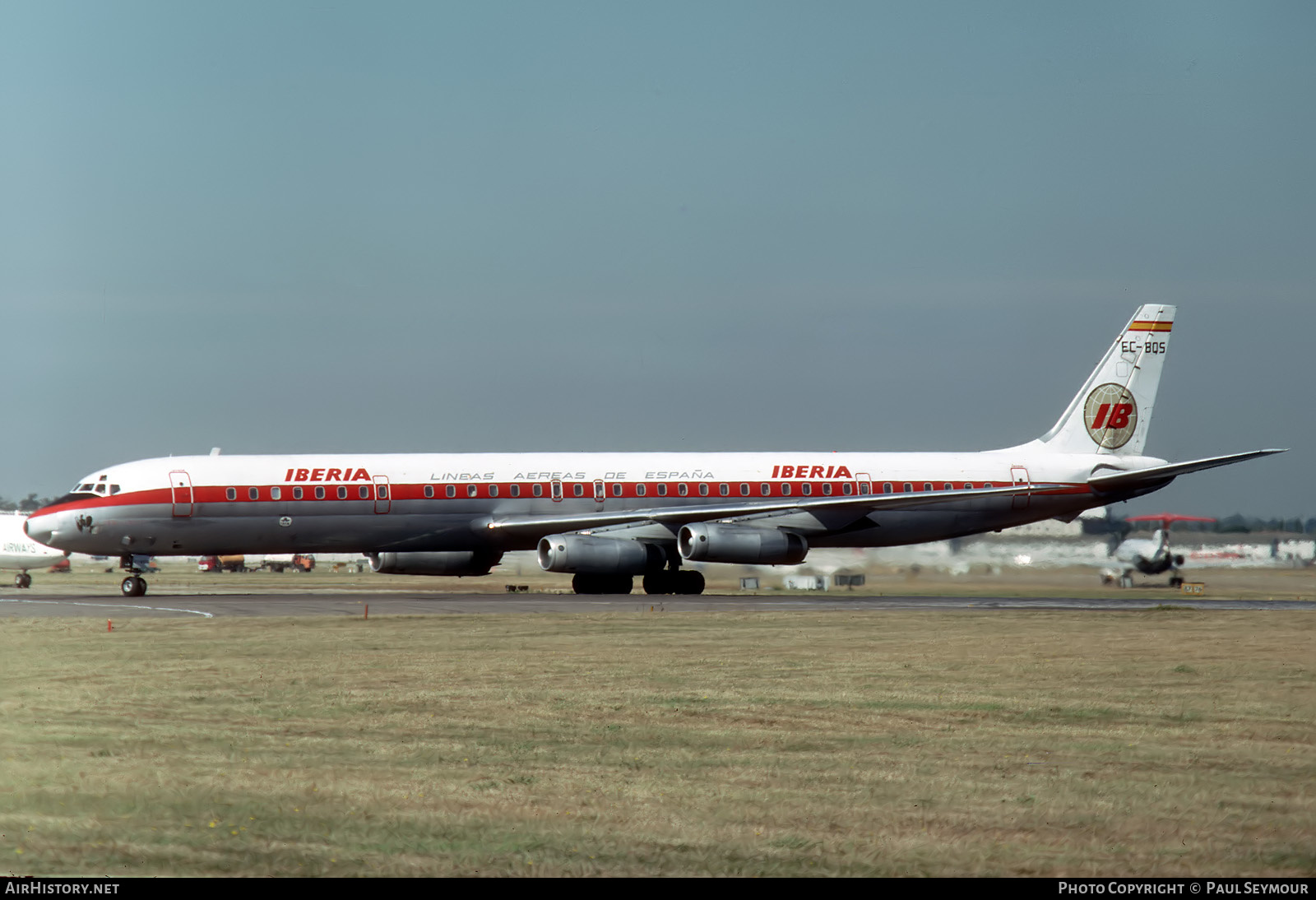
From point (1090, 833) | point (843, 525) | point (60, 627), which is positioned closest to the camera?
point (1090, 833)

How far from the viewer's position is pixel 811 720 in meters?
13.4

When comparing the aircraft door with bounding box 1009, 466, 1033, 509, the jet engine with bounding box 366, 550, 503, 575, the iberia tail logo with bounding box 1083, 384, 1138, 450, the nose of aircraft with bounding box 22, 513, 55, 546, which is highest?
the iberia tail logo with bounding box 1083, 384, 1138, 450

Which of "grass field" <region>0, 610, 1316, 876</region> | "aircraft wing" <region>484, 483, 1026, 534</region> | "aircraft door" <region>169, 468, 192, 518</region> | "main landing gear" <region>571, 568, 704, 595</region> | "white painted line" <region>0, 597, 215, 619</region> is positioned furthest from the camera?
"main landing gear" <region>571, 568, 704, 595</region>

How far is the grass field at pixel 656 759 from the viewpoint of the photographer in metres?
8.05

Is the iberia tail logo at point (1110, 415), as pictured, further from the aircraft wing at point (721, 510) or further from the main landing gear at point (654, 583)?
the main landing gear at point (654, 583)

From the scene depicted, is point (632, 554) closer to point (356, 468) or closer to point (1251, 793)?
point (356, 468)

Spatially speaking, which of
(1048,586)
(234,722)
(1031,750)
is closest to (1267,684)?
(1031,750)

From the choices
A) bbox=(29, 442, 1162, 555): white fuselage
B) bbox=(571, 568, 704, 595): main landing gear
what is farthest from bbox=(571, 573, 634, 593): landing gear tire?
bbox=(29, 442, 1162, 555): white fuselage

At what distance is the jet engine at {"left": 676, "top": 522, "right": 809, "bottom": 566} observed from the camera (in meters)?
37.7

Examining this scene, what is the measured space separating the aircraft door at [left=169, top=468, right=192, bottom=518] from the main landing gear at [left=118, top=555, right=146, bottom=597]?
2214 millimetres

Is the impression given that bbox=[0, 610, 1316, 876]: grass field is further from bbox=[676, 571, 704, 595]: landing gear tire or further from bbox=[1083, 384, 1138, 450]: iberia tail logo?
bbox=[1083, 384, 1138, 450]: iberia tail logo

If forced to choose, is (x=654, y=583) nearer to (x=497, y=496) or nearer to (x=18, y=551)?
(x=497, y=496)

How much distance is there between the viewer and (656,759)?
441 inches

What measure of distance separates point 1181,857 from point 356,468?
31.7 meters
